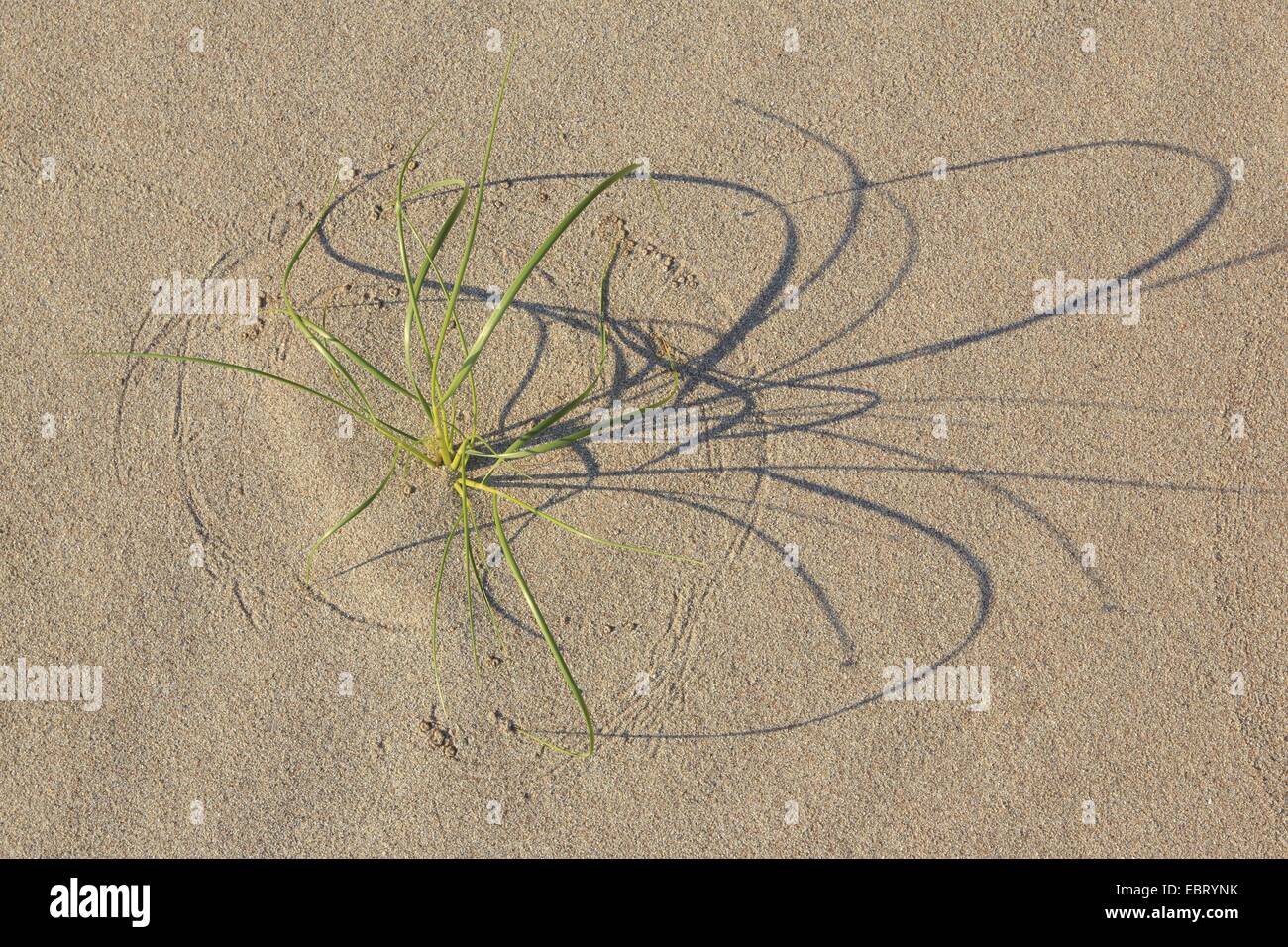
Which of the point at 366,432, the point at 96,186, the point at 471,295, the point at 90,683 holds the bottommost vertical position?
the point at 90,683

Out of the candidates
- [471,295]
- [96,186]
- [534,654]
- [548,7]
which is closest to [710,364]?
[471,295]

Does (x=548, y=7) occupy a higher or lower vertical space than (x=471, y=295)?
higher

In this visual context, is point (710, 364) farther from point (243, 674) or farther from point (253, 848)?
point (253, 848)

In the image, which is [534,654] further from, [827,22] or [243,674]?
[827,22]

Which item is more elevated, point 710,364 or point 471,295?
point 471,295
